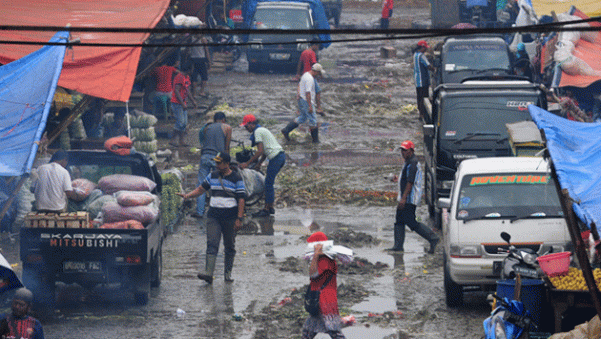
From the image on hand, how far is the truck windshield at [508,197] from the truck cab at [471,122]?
3185 millimetres

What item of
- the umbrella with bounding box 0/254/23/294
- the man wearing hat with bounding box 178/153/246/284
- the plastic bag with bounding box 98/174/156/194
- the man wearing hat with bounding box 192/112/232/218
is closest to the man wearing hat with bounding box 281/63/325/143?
the man wearing hat with bounding box 192/112/232/218

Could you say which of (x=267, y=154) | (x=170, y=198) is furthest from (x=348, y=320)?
(x=267, y=154)

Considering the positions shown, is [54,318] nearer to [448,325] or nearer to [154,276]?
[154,276]

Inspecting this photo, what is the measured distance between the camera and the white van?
1095 centimetres

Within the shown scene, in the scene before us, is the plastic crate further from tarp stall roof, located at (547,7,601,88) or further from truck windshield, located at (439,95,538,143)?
tarp stall roof, located at (547,7,601,88)

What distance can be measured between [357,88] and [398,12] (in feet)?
60.5

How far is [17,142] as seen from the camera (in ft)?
38.7

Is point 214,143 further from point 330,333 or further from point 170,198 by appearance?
point 330,333

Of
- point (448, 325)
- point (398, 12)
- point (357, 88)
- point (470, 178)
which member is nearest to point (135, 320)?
point (448, 325)

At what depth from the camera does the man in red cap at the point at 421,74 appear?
2339cm

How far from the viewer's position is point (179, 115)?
21.4m

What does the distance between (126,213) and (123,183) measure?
909 millimetres

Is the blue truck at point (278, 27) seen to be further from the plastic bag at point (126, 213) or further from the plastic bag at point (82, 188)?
the plastic bag at point (126, 213)

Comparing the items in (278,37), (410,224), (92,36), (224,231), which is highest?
(92,36)
